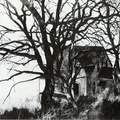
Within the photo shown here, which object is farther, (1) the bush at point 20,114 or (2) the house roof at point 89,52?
(2) the house roof at point 89,52

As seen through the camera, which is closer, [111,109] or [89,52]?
[111,109]

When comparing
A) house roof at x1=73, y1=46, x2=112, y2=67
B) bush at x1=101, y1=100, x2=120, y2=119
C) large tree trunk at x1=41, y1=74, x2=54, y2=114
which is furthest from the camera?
house roof at x1=73, y1=46, x2=112, y2=67

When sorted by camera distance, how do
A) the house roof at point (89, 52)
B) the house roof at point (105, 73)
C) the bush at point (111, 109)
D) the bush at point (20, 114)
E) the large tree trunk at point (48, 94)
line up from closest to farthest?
the bush at point (111, 109) < the bush at point (20, 114) < the large tree trunk at point (48, 94) < the house roof at point (89, 52) < the house roof at point (105, 73)

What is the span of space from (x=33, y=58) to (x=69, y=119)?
874cm

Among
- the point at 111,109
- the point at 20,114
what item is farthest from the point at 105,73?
the point at 20,114

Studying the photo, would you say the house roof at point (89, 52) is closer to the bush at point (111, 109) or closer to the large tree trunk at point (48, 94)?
the large tree trunk at point (48, 94)

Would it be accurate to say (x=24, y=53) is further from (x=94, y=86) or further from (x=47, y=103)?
(x=94, y=86)

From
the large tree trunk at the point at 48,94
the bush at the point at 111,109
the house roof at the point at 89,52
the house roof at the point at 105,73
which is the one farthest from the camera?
the house roof at the point at 105,73

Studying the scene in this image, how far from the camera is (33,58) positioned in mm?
25922

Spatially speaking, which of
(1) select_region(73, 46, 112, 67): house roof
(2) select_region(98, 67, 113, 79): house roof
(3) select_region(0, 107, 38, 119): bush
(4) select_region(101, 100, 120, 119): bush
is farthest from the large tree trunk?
(2) select_region(98, 67, 113, 79): house roof

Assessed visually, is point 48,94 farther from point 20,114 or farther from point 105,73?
point 105,73

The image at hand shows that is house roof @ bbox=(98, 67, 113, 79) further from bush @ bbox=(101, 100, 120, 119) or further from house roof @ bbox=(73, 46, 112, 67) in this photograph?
bush @ bbox=(101, 100, 120, 119)

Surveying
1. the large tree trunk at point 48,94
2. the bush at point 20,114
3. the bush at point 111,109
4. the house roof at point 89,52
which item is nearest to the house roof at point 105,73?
the house roof at point 89,52

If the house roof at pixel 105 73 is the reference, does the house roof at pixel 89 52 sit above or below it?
below
